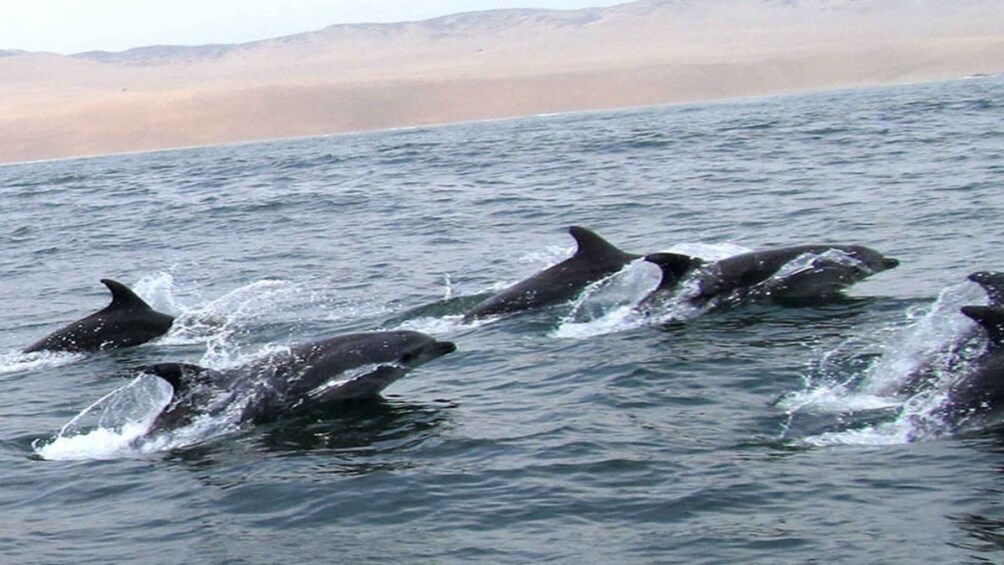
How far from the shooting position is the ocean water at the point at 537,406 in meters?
9.12

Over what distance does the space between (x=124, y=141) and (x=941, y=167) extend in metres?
47.2

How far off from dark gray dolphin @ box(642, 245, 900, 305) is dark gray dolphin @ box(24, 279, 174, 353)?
222 inches

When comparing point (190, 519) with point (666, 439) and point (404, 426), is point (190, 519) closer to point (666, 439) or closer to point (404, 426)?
point (404, 426)

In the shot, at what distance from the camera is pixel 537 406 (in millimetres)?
12086

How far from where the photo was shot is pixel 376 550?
906cm

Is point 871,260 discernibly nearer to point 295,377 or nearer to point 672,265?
point 672,265

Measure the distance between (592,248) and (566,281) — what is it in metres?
0.46

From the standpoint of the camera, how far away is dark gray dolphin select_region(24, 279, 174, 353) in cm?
1644

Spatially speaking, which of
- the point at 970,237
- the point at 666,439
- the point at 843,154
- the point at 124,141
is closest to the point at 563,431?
the point at 666,439

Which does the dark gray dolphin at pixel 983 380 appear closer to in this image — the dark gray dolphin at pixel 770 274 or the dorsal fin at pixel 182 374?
the dark gray dolphin at pixel 770 274

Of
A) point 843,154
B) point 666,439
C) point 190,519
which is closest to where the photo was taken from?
point 190,519

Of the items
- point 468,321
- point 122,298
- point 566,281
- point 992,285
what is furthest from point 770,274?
point 122,298

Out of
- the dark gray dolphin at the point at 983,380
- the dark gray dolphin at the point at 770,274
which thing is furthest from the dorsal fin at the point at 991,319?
the dark gray dolphin at the point at 770,274

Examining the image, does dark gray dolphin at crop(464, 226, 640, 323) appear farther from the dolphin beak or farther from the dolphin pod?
the dolphin beak
